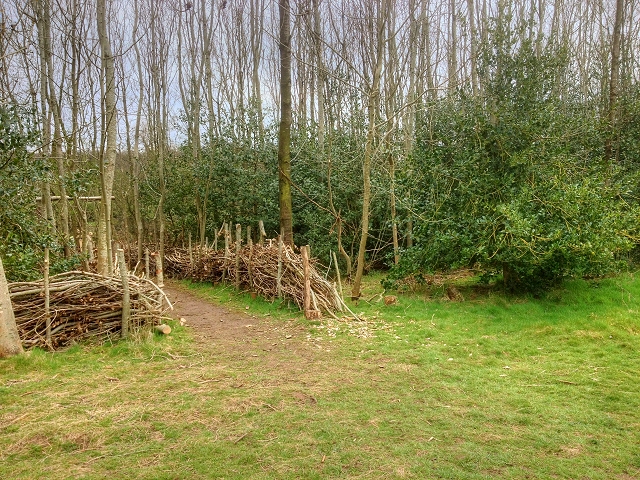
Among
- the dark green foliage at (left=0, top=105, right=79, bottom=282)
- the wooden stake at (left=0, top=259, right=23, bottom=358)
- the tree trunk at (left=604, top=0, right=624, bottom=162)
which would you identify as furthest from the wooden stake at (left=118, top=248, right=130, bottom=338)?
the tree trunk at (left=604, top=0, right=624, bottom=162)

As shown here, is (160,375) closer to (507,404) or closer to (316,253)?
(507,404)

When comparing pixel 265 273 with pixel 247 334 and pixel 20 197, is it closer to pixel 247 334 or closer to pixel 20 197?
pixel 247 334

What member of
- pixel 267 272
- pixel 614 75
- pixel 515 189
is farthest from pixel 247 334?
pixel 614 75

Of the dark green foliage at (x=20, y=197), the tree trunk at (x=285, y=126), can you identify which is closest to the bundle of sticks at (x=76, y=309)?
the dark green foliage at (x=20, y=197)

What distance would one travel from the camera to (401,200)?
7.88 metres

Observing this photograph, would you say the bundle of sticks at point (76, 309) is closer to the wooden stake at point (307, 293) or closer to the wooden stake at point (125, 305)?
the wooden stake at point (125, 305)

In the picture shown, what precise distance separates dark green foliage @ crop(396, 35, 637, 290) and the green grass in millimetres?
1033

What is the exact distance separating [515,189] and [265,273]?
4278 mm

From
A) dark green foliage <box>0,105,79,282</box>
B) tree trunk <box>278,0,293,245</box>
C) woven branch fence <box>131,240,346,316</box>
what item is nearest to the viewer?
dark green foliage <box>0,105,79,282</box>

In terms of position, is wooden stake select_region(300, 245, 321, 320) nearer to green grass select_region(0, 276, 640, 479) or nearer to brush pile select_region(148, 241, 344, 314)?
brush pile select_region(148, 241, 344, 314)

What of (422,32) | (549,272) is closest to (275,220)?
(422,32)

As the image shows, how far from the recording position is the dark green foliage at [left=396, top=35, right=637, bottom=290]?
6.48 m

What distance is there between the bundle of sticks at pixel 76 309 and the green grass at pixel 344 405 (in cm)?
26

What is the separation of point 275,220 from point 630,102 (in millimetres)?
8288
